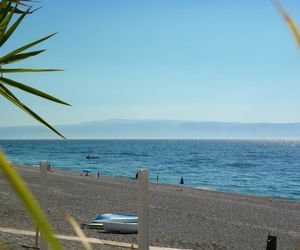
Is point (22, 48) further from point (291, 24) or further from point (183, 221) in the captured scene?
point (183, 221)

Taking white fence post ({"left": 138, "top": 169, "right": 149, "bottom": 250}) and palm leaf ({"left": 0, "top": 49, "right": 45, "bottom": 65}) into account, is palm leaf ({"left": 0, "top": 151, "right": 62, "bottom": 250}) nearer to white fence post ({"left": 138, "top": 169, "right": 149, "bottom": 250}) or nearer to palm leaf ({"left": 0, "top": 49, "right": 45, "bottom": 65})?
palm leaf ({"left": 0, "top": 49, "right": 45, "bottom": 65})

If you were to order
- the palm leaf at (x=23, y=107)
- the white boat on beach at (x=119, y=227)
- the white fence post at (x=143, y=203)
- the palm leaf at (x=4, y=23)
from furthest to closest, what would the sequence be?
the white boat on beach at (x=119, y=227) → the white fence post at (x=143, y=203) → the palm leaf at (x=4, y=23) → the palm leaf at (x=23, y=107)

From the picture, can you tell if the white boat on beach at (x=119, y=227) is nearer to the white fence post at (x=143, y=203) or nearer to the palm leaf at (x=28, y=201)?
the white fence post at (x=143, y=203)

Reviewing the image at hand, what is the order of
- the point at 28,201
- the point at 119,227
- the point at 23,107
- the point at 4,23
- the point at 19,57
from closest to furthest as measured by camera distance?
the point at 28,201 → the point at 23,107 → the point at 4,23 → the point at 19,57 → the point at 119,227

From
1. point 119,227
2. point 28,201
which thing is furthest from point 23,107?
point 119,227

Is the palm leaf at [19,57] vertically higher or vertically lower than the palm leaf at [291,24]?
higher

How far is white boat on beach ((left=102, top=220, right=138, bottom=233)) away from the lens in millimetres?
10516

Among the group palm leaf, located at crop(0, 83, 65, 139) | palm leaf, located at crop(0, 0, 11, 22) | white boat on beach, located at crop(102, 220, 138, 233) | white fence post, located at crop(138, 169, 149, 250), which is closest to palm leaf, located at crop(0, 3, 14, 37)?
palm leaf, located at crop(0, 0, 11, 22)

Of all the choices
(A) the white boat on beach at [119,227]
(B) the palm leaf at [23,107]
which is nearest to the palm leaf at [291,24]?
(B) the palm leaf at [23,107]

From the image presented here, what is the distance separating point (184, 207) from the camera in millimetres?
20672

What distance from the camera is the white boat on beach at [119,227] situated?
1052 cm

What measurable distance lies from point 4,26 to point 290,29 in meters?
1.73

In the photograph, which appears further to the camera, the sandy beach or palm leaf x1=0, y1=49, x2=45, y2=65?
the sandy beach

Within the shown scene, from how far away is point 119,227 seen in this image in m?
10.5
